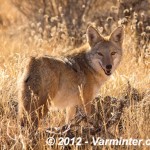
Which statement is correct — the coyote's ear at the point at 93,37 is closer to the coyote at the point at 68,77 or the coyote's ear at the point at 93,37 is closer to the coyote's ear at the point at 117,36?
the coyote at the point at 68,77

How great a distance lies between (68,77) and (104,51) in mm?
865

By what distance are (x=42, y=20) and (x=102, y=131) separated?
8.34 meters

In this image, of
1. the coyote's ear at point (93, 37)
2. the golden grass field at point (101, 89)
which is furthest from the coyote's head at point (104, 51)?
the golden grass field at point (101, 89)

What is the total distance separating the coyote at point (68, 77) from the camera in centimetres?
585

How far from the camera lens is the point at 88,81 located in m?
6.93

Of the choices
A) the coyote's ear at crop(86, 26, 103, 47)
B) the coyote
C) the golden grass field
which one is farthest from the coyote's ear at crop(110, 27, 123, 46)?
the golden grass field

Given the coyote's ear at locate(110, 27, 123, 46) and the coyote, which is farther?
the coyote's ear at locate(110, 27, 123, 46)

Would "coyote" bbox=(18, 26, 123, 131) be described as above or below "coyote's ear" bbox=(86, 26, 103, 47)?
below

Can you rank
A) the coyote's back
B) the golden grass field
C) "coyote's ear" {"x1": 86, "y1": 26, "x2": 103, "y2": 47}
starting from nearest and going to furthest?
the golden grass field → the coyote's back → "coyote's ear" {"x1": 86, "y1": 26, "x2": 103, "y2": 47}

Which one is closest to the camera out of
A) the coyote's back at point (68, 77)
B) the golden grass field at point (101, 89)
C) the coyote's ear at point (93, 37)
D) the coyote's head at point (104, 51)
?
the golden grass field at point (101, 89)

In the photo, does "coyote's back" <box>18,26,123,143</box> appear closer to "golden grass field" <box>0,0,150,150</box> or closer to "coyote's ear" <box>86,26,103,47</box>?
"coyote's ear" <box>86,26,103,47</box>


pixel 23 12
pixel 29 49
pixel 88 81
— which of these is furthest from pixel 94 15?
pixel 88 81

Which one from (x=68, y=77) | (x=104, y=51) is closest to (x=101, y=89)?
(x=104, y=51)

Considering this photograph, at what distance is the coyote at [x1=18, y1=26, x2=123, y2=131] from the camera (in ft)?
19.2
